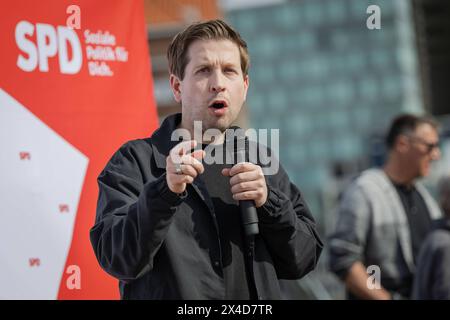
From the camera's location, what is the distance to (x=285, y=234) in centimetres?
206

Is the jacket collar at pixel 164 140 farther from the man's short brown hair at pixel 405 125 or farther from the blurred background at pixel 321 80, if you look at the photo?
the blurred background at pixel 321 80

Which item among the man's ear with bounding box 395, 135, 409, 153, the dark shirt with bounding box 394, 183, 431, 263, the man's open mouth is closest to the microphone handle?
the man's open mouth

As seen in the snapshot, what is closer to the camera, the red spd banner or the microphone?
the microphone

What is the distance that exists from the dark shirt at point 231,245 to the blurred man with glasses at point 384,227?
3103 millimetres

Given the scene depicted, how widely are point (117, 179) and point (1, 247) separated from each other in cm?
92

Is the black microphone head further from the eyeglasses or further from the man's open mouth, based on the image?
the eyeglasses

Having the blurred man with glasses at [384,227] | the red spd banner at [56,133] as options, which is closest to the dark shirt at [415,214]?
the blurred man with glasses at [384,227]

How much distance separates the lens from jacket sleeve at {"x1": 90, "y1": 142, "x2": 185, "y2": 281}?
6.21ft

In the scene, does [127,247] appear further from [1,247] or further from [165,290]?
[1,247]

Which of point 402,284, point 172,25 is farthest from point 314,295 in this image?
point 172,25

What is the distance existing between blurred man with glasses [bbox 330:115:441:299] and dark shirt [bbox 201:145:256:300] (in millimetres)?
3103

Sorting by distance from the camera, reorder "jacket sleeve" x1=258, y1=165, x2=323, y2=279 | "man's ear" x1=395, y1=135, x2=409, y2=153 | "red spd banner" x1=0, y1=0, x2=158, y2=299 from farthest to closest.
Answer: "man's ear" x1=395, y1=135, x2=409, y2=153 < "red spd banner" x1=0, y1=0, x2=158, y2=299 < "jacket sleeve" x1=258, y1=165, x2=323, y2=279

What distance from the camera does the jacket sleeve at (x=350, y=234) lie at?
17.2ft

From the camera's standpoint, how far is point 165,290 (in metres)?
2.00
